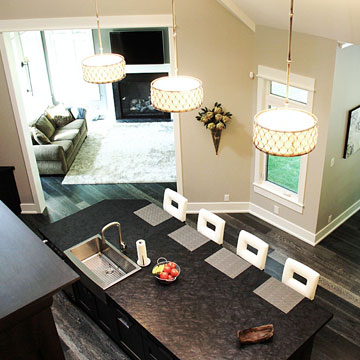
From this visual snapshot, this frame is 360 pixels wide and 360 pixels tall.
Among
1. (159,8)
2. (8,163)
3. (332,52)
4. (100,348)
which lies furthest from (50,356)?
(8,163)

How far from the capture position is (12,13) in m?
6.22

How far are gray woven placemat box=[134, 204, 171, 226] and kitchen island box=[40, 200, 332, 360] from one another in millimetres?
152

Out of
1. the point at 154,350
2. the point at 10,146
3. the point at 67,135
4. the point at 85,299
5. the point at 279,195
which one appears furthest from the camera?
the point at 67,135

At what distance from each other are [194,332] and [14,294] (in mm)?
2969

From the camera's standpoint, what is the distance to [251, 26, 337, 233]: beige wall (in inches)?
213

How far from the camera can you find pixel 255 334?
395 centimetres

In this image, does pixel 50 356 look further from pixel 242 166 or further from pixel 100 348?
pixel 242 166

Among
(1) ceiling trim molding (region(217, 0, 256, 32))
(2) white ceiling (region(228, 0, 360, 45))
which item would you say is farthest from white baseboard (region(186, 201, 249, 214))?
(2) white ceiling (region(228, 0, 360, 45))

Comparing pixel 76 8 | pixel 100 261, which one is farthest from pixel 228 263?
pixel 76 8

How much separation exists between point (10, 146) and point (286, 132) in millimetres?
5491

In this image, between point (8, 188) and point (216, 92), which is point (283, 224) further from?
point (8, 188)

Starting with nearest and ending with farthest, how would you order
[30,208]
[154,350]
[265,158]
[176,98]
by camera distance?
[176,98] < [154,350] < [265,158] < [30,208]

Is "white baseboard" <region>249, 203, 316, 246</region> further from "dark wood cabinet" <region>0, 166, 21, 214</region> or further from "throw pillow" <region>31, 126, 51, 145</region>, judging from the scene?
"throw pillow" <region>31, 126, 51, 145</region>

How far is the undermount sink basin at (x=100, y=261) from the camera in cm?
494
